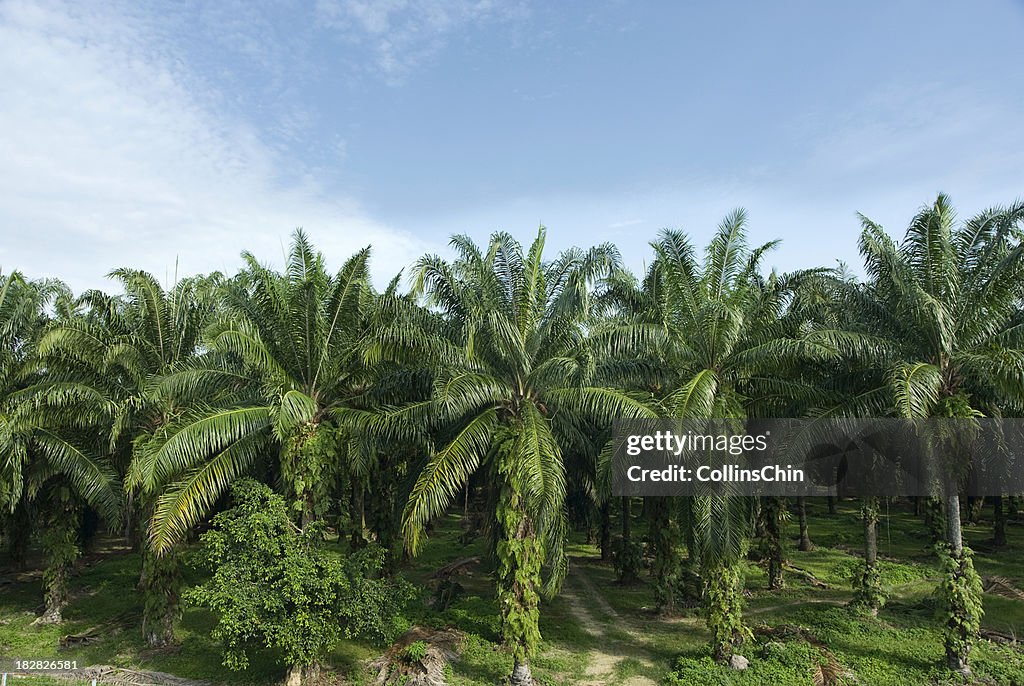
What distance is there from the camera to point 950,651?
49.1 feet

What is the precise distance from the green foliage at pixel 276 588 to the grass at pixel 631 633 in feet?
6.11

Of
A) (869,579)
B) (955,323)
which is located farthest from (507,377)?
(869,579)

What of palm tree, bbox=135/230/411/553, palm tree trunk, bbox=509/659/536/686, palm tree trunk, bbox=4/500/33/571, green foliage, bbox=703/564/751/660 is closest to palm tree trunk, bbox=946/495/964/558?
green foliage, bbox=703/564/751/660

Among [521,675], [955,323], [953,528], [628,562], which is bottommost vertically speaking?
[521,675]

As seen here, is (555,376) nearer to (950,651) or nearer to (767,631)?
(767,631)

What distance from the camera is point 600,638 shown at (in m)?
18.2

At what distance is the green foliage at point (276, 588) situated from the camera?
45.6 feet

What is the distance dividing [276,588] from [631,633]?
947cm

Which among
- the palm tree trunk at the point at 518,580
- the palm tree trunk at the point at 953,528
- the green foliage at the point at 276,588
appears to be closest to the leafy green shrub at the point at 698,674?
the palm tree trunk at the point at 518,580

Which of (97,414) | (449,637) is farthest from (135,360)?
(449,637)

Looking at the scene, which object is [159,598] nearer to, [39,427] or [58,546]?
[58,546]

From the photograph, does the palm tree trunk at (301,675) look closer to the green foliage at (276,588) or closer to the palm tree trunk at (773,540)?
the green foliage at (276,588)

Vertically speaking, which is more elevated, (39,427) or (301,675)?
(39,427)

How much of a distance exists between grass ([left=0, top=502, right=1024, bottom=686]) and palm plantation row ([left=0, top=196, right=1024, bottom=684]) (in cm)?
103
